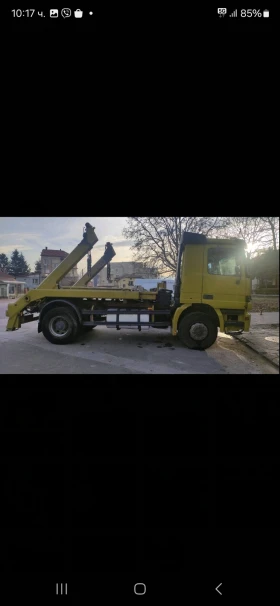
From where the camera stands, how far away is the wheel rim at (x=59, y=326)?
402cm

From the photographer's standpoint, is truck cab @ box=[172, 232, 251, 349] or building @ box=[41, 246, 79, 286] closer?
truck cab @ box=[172, 232, 251, 349]

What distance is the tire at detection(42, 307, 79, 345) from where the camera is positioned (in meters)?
3.99

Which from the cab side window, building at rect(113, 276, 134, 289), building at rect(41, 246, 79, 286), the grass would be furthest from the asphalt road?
the cab side window

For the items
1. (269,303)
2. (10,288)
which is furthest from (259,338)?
(10,288)

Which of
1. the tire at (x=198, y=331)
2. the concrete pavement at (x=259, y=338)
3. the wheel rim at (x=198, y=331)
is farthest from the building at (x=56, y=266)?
the concrete pavement at (x=259, y=338)

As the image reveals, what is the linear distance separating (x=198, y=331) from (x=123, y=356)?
Result: 1.46 m

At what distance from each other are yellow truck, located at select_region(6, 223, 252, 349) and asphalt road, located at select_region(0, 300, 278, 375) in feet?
1.02

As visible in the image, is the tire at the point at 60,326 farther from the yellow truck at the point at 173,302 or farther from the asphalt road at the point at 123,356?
the asphalt road at the point at 123,356

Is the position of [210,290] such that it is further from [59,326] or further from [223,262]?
[59,326]

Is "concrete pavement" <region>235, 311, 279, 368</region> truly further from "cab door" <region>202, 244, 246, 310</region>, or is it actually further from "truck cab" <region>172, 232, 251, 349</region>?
"cab door" <region>202, 244, 246, 310</region>

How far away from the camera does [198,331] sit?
3709 mm

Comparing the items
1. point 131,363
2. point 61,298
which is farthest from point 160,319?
point 61,298

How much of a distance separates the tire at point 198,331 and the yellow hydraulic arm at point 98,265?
237cm
